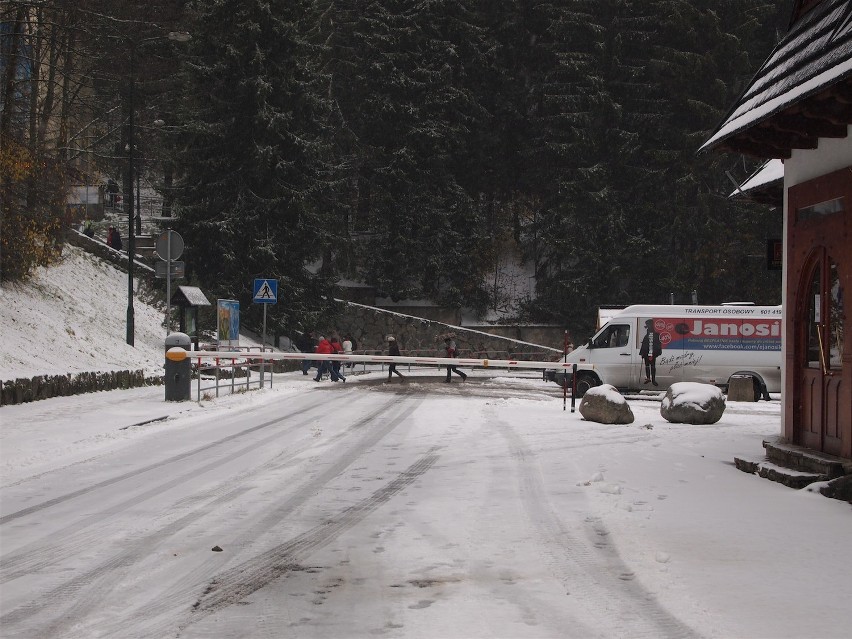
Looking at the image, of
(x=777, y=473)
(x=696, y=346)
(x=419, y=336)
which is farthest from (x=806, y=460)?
(x=419, y=336)

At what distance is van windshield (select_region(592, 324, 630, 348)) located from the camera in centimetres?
2894

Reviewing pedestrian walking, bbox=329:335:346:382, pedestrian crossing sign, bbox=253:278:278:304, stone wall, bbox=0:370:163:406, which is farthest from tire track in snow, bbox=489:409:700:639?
pedestrian walking, bbox=329:335:346:382

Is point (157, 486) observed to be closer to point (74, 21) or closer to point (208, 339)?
point (74, 21)

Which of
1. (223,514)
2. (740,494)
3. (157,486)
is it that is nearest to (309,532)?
(223,514)

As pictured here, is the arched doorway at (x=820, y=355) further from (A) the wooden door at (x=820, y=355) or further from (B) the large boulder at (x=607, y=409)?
(B) the large boulder at (x=607, y=409)

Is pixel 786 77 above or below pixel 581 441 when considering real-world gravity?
above

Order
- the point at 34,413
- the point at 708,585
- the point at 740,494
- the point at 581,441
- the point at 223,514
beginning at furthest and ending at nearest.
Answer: the point at 34,413, the point at 581,441, the point at 740,494, the point at 223,514, the point at 708,585

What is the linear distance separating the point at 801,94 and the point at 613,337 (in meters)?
19.6

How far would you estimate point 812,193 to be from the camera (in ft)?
38.8

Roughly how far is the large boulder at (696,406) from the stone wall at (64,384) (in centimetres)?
1281

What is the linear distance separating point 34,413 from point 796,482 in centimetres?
1347

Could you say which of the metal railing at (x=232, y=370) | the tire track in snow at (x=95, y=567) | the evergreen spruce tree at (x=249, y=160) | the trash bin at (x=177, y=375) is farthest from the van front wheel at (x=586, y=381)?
the tire track in snow at (x=95, y=567)

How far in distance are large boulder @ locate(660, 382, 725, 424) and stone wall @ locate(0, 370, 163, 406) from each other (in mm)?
12807

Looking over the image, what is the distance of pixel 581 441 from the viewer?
1530 centimetres
